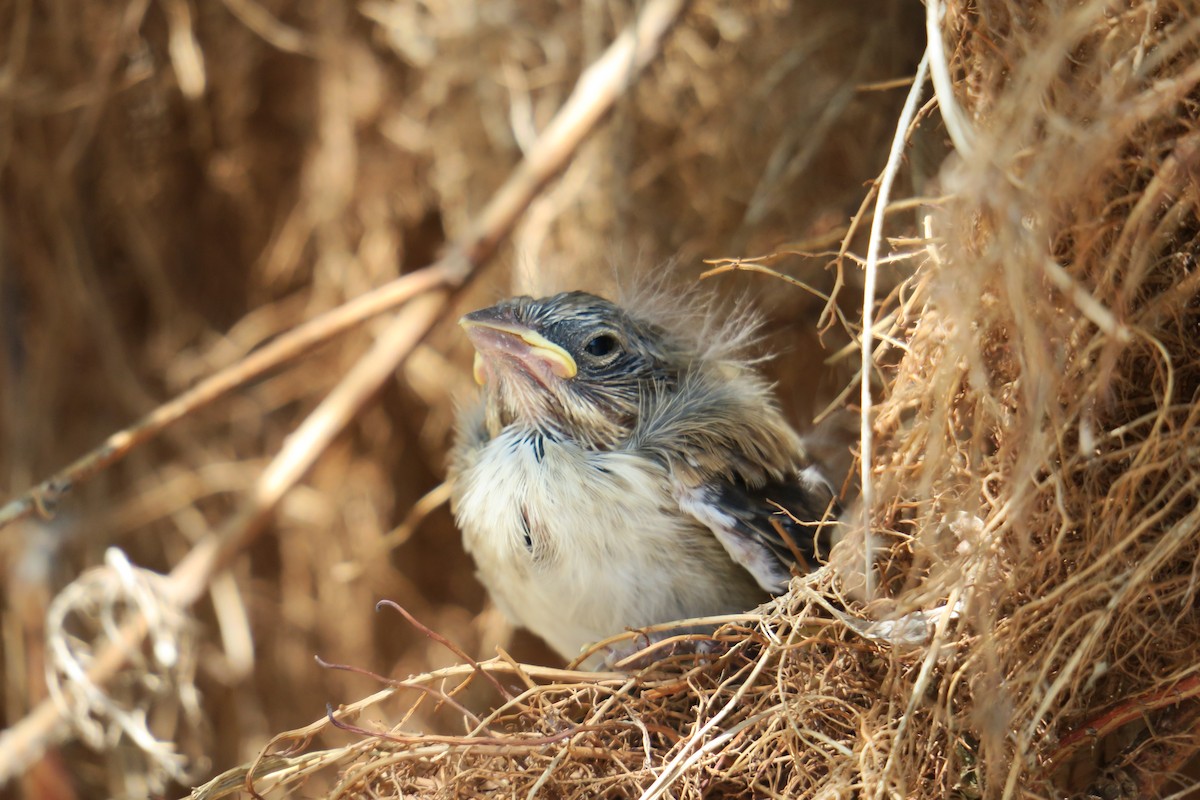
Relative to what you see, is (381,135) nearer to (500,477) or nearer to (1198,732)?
(500,477)

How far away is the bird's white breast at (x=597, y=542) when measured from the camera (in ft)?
4.21

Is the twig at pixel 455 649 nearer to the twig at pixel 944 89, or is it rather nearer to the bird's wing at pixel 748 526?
the bird's wing at pixel 748 526

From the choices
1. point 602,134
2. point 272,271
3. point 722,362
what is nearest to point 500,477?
point 722,362

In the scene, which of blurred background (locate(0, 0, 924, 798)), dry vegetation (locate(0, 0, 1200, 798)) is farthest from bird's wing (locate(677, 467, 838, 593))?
blurred background (locate(0, 0, 924, 798))

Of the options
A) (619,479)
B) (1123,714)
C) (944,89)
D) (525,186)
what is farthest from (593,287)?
(1123,714)

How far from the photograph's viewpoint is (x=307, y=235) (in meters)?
2.53

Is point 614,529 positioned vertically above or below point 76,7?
below

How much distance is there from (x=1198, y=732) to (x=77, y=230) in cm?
229

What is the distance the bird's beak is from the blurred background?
522 mm

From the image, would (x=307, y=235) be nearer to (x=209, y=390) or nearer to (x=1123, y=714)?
(x=209, y=390)

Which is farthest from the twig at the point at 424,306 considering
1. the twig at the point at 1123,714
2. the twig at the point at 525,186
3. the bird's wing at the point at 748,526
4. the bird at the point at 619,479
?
the twig at the point at 1123,714

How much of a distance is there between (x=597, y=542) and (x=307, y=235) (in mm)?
1525

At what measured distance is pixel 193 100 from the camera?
240 centimetres

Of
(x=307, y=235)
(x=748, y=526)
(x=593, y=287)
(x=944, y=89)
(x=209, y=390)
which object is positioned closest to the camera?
(x=944, y=89)
